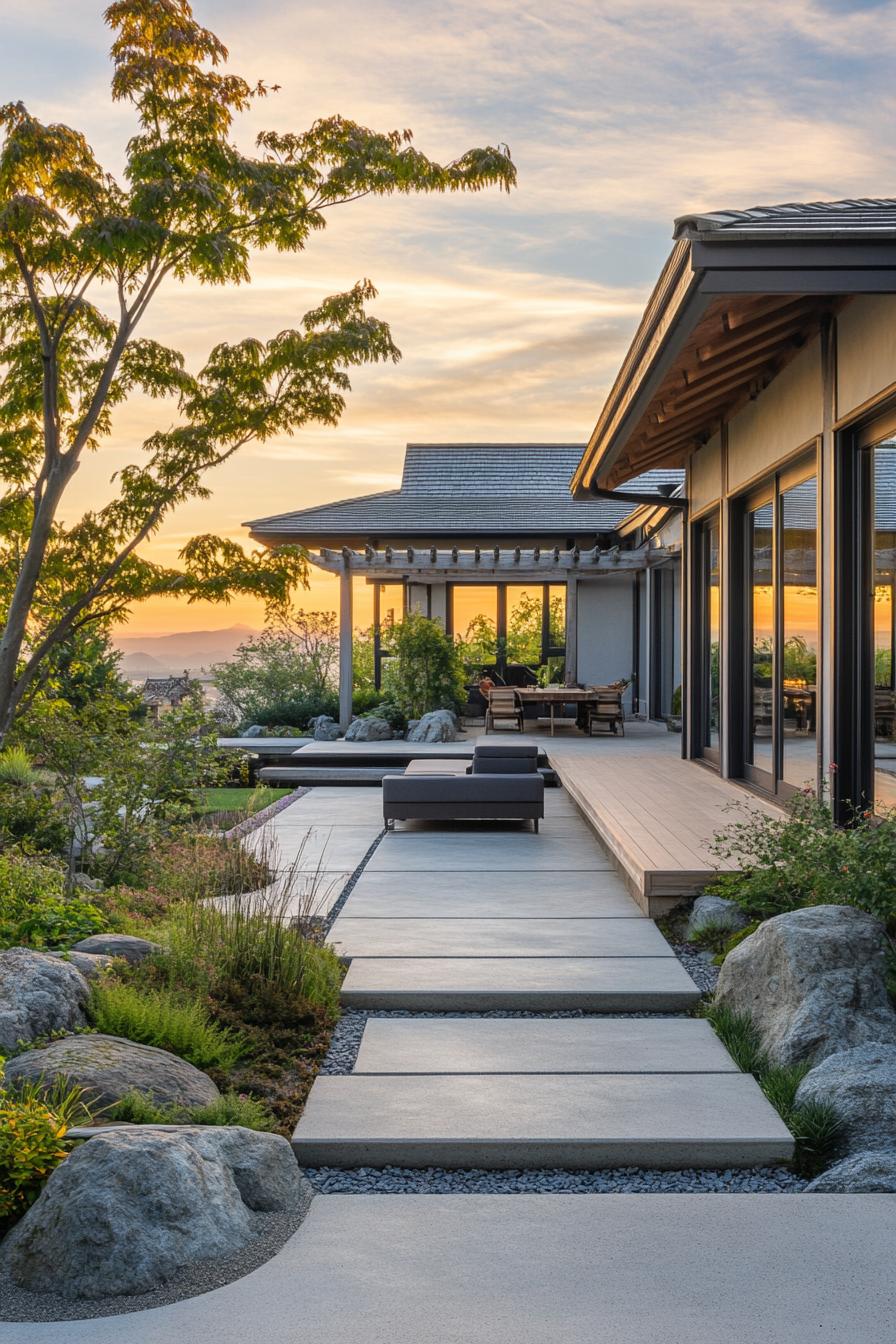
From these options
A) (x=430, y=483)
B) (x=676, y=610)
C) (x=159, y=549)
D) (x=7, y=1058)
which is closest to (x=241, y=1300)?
(x=7, y=1058)

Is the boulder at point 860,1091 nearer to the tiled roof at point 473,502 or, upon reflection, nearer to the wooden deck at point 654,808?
the wooden deck at point 654,808

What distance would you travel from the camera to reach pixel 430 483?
2478cm

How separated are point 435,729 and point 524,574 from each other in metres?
3.87

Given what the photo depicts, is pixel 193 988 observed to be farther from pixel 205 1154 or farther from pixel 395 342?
pixel 395 342

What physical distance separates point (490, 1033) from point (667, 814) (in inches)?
173

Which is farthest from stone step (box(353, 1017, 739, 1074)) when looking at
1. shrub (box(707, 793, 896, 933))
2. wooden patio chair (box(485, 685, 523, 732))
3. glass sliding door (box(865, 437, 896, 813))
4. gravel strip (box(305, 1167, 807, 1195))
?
wooden patio chair (box(485, 685, 523, 732))

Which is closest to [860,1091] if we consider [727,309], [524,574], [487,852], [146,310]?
[727,309]

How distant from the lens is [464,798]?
1048 cm

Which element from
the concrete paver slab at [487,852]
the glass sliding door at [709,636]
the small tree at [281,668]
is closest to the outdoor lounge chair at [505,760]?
the concrete paver slab at [487,852]

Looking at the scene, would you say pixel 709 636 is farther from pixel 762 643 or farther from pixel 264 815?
pixel 264 815

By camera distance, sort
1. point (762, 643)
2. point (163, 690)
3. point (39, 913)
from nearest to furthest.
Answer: point (39, 913)
point (762, 643)
point (163, 690)

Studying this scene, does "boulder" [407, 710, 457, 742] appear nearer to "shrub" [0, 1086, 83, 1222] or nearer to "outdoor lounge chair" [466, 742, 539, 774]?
"outdoor lounge chair" [466, 742, 539, 774]

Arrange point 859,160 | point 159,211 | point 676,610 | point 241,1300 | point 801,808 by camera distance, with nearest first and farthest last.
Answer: point 241,1300 → point 801,808 → point 159,211 → point 859,160 → point 676,610

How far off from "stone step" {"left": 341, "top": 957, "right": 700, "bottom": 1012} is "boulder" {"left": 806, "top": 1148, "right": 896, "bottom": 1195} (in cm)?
176
